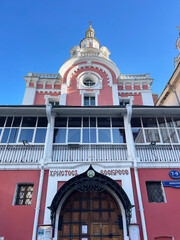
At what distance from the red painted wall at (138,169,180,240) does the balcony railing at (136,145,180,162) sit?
931 mm

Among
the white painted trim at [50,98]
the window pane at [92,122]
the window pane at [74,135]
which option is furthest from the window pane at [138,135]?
the white painted trim at [50,98]

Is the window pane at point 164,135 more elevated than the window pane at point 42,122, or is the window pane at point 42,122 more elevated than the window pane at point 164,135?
the window pane at point 42,122

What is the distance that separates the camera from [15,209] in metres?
7.81

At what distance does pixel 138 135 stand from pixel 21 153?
6906mm

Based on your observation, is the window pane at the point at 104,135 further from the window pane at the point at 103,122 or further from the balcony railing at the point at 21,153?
the balcony railing at the point at 21,153

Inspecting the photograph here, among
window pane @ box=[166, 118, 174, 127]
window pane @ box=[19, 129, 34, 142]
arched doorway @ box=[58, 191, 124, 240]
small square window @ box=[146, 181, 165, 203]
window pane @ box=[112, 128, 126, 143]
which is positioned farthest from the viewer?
window pane @ box=[166, 118, 174, 127]

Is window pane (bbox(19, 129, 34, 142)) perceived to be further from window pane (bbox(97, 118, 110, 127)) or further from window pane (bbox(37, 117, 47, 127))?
window pane (bbox(97, 118, 110, 127))

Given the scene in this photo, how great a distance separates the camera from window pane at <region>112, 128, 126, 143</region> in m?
10.0

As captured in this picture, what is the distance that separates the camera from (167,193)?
8305mm

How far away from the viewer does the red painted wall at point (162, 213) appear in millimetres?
7531

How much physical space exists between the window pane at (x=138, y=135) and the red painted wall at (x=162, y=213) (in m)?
2.16

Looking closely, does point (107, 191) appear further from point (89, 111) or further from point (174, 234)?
point (89, 111)

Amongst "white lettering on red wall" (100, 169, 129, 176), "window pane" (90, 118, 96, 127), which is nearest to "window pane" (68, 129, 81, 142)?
"window pane" (90, 118, 96, 127)

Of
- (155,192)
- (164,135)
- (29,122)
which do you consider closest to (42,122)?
(29,122)
